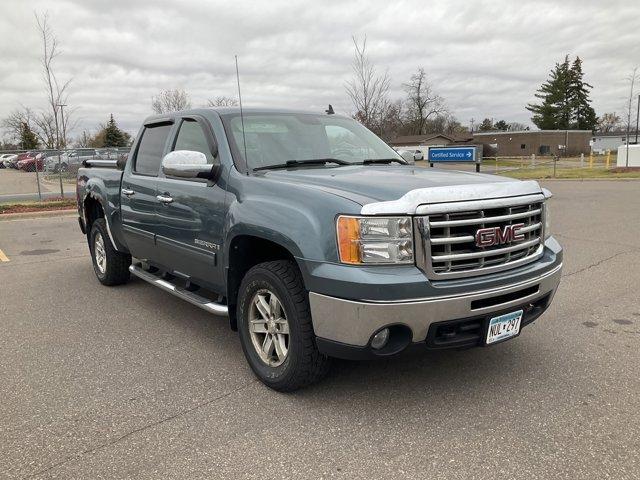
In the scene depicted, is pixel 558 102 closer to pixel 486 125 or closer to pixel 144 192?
pixel 486 125

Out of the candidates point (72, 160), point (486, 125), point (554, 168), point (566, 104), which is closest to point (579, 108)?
point (566, 104)

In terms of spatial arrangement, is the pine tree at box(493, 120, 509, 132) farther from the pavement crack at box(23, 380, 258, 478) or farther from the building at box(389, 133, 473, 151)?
the pavement crack at box(23, 380, 258, 478)

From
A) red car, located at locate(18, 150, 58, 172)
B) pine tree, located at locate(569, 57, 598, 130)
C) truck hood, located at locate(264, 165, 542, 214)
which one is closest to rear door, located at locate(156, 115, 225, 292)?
truck hood, located at locate(264, 165, 542, 214)

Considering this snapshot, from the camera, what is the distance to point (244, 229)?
3.41 metres

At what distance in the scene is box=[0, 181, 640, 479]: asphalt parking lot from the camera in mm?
2625

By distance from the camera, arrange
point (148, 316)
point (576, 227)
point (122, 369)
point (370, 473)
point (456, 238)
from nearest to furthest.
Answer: point (370, 473) < point (456, 238) < point (122, 369) < point (148, 316) < point (576, 227)

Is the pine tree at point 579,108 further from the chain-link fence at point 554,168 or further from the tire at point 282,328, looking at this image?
the tire at point 282,328

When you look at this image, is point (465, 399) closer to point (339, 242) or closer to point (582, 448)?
point (582, 448)

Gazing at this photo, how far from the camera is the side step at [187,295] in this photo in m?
3.82

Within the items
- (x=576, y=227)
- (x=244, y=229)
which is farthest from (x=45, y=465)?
(x=576, y=227)

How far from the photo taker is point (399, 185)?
10.1 feet

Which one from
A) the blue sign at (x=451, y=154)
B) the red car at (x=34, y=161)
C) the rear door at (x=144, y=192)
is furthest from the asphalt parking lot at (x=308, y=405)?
the red car at (x=34, y=161)

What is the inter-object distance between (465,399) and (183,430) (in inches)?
66.4

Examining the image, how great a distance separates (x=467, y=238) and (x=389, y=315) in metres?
0.63
